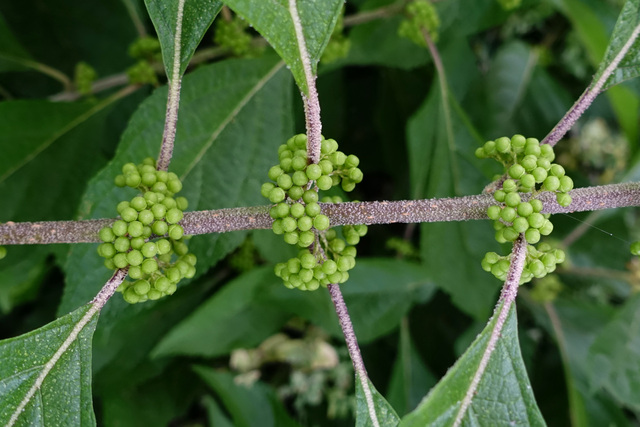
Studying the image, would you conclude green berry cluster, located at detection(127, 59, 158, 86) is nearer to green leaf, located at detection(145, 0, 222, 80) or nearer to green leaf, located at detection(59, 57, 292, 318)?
green leaf, located at detection(59, 57, 292, 318)

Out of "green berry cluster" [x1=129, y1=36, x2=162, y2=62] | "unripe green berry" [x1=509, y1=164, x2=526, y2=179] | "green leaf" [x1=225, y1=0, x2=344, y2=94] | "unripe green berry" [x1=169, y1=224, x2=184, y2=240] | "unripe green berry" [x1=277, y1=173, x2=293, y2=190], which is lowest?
"unripe green berry" [x1=509, y1=164, x2=526, y2=179]

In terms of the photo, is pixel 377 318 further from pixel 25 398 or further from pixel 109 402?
pixel 25 398

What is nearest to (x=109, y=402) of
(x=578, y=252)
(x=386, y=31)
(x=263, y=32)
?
(x=386, y=31)

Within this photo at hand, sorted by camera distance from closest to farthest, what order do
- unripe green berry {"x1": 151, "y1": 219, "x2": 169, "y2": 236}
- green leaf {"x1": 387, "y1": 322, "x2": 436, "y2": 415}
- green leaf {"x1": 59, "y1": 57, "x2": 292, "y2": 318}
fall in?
unripe green berry {"x1": 151, "y1": 219, "x2": 169, "y2": 236}
green leaf {"x1": 59, "y1": 57, "x2": 292, "y2": 318}
green leaf {"x1": 387, "y1": 322, "x2": 436, "y2": 415}

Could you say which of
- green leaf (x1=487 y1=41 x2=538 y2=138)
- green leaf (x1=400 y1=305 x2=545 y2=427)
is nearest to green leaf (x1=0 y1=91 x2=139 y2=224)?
green leaf (x1=400 y1=305 x2=545 y2=427)

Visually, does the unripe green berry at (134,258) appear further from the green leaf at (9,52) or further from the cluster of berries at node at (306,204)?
the green leaf at (9,52)

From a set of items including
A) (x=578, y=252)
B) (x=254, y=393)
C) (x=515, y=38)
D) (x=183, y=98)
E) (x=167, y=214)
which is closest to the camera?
(x=167, y=214)

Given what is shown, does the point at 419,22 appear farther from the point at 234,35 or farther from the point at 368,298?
the point at 368,298
